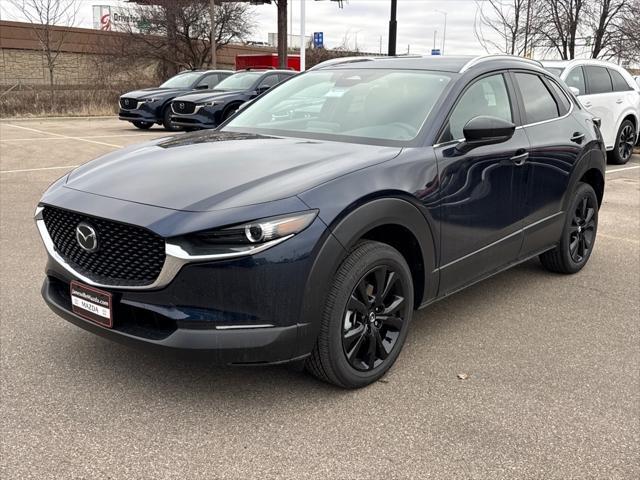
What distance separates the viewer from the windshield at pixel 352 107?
12.6 feet

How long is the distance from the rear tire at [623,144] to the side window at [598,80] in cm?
89

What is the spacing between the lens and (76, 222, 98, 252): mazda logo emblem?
2998 millimetres

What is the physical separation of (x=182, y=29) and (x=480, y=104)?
37.2 meters

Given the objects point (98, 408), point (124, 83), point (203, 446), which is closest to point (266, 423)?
point (203, 446)

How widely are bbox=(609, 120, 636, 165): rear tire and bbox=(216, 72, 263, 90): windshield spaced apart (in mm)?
8508

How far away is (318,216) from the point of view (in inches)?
114

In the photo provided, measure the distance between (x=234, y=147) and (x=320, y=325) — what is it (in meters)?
1.23

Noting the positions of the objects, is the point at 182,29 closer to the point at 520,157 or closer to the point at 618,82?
the point at 618,82

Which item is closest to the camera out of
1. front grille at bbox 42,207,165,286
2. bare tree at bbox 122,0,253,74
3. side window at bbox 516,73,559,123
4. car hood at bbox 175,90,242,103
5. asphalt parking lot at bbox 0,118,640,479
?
asphalt parking lot at bbox 0,118,640,479

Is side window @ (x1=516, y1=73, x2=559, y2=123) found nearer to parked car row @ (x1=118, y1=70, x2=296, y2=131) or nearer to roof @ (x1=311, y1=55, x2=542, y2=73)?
roof @ (x1=311, y1=55, x2=542, y2=73)

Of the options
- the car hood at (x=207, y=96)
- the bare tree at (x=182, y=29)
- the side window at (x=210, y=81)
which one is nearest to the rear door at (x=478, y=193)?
the car hood at (x=207, y=96)

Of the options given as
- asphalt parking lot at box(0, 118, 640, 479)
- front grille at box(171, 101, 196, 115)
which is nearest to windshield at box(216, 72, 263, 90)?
front grille at box(171, 101, 196, 115)

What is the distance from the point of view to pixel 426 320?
14.3 ft

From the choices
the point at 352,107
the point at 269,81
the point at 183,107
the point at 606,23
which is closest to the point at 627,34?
the point at 606,23
